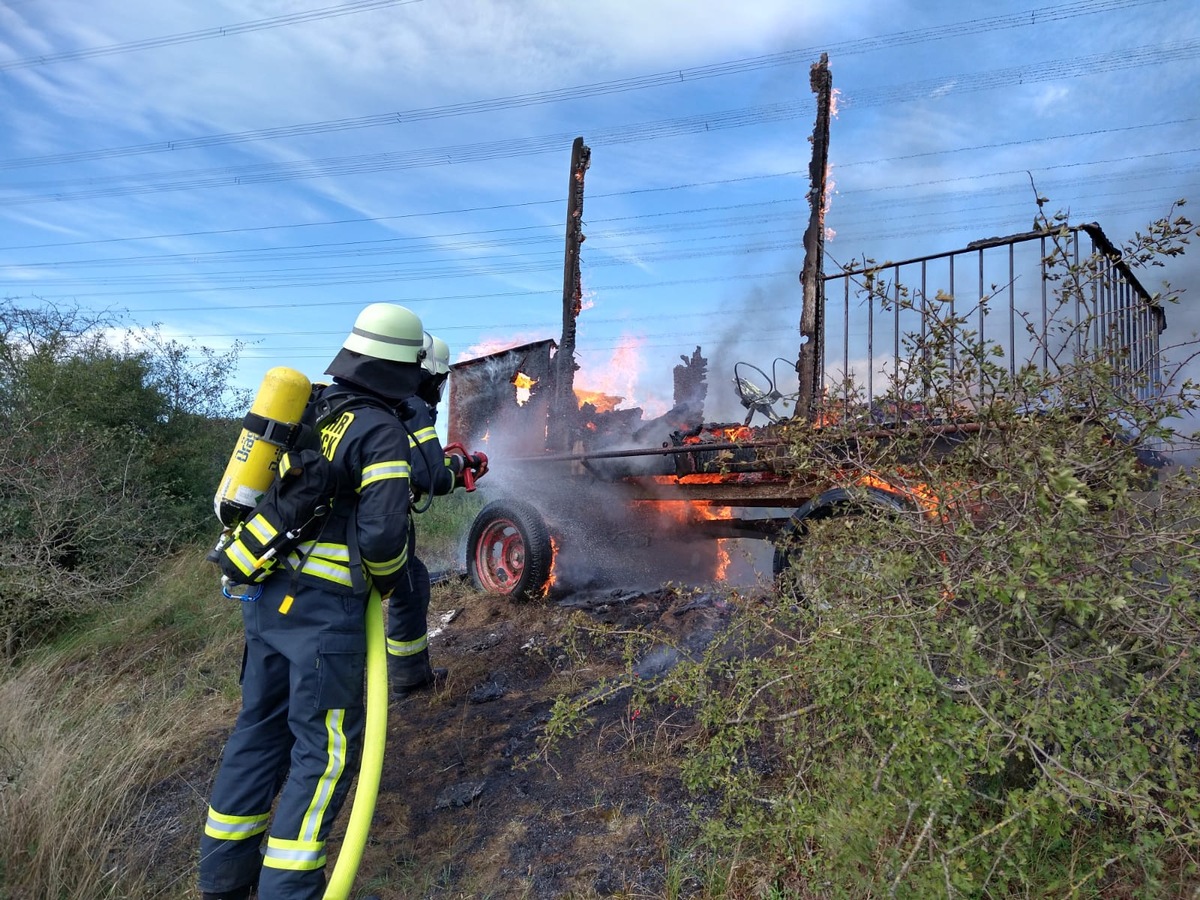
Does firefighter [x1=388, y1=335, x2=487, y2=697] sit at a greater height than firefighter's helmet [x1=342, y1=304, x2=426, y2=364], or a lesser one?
lesser

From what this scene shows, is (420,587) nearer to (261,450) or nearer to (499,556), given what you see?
(261,450)

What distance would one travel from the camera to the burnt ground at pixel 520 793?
2896 mm

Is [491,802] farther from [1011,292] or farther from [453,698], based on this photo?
[1011,292]

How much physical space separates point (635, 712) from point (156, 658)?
3.97 m

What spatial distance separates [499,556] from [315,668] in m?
4.53

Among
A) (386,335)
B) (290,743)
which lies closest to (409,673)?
(290,743)

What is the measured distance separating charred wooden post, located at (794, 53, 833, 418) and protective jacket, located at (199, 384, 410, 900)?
526cm

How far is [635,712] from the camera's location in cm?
384

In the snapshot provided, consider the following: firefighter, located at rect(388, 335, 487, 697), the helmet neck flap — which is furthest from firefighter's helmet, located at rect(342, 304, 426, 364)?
firefighter, located at rect(388, 335, 487, 697)

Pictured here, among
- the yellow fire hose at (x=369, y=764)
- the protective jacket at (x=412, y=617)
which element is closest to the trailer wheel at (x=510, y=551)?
the protective jacket at (x=412, y=617)

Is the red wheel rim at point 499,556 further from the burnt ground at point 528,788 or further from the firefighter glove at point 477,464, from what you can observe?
the firefighter glove at point 477,464

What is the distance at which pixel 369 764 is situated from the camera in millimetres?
2771

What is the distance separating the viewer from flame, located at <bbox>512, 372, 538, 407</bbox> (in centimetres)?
768

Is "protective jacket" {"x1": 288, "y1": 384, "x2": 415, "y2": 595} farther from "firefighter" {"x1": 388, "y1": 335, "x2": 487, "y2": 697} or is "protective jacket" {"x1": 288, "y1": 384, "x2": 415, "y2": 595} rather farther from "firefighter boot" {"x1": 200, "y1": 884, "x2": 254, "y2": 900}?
"firefighter boot" {"x1": 200, "y1": 884, "x2": 254, "y2": 900}
